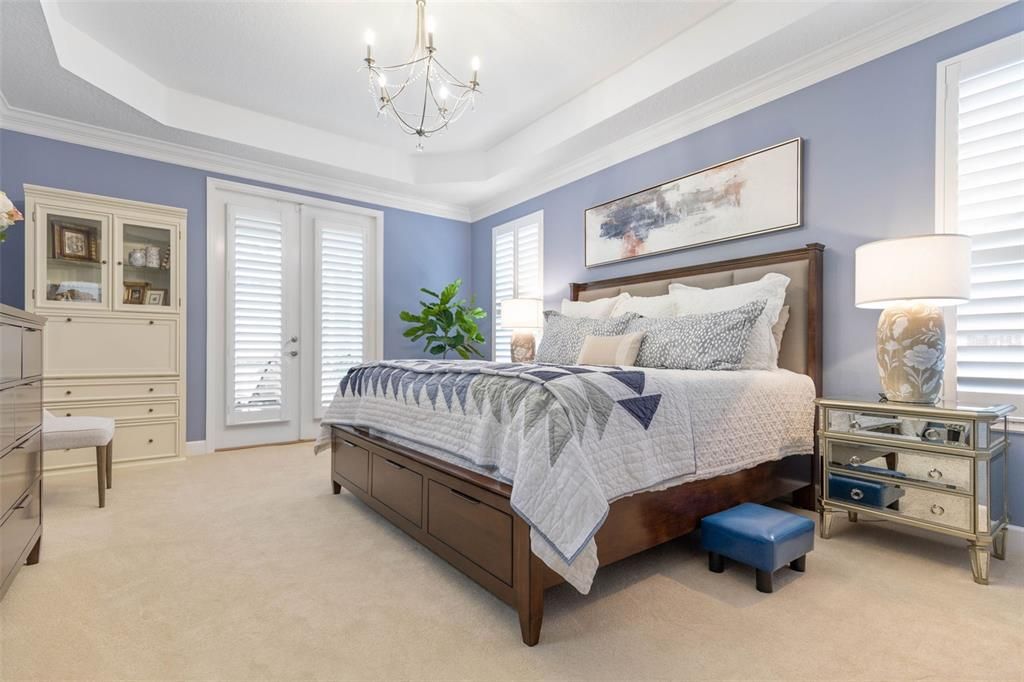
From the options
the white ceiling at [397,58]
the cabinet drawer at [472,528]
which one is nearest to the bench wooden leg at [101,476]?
the cabinet drawer at [472,528]

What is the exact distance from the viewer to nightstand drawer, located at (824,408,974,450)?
1.93 meters

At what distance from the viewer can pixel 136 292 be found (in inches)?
148

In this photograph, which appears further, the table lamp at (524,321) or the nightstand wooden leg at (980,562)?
the table lamp at (524,321)

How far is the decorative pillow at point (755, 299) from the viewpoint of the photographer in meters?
2.60

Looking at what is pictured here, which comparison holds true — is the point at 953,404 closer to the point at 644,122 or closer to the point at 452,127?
the point at 644,122

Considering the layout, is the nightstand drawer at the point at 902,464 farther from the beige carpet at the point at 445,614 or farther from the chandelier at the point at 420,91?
the chandelier at the point at 420,91

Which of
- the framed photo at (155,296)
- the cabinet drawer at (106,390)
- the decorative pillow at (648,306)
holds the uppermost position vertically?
the framed photo at (155,296)

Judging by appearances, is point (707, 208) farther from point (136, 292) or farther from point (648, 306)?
point (136, 292)

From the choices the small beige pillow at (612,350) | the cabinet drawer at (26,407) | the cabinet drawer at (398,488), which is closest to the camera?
the cabinet drawer at (26,407)

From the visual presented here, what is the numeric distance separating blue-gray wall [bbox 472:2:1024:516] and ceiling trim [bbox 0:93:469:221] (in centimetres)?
321

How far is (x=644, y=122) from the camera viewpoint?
11.8 feet

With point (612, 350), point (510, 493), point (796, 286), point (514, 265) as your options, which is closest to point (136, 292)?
point (514, 265)

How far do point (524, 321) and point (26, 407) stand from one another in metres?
3.36

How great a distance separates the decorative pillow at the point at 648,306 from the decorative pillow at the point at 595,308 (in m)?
0.04
